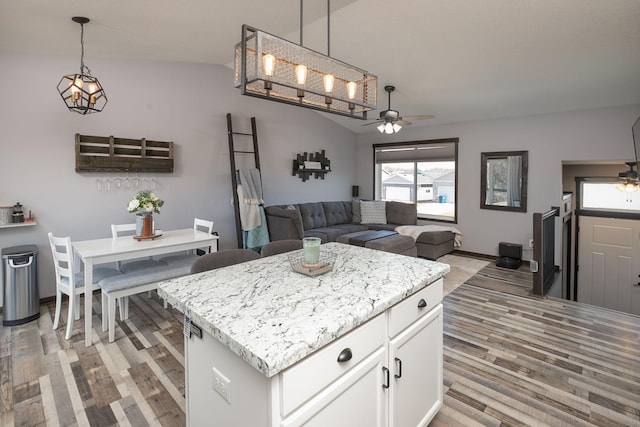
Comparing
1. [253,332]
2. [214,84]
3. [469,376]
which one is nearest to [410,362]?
[253,332]

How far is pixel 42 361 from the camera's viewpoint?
2.54 m

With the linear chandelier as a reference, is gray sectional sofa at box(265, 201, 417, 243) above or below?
below

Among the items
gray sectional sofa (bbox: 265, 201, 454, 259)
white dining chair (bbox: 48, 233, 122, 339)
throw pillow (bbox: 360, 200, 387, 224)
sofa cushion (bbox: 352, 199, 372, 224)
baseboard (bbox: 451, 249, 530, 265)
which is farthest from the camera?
sofa cushion (bbox: 352, 199, 372, 224)

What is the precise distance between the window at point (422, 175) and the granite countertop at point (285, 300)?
4.84m

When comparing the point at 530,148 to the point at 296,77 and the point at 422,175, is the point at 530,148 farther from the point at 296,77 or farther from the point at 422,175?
the point at 296,77

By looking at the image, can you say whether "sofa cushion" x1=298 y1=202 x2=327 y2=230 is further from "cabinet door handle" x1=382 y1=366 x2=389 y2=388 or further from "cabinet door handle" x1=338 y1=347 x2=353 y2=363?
"cabinet door handle" x1=338 y1=347 x2=353 y2=363

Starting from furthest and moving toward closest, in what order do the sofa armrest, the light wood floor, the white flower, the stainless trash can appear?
the sofa armrest
the white flower
the stainless trash can
the light wood floor

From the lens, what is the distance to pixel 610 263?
558 cm

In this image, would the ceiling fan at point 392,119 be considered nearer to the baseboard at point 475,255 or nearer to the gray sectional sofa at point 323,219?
the gray sectional sofa at point 323,219

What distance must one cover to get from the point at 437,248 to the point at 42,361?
16.9ft

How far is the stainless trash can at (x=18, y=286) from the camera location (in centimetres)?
315

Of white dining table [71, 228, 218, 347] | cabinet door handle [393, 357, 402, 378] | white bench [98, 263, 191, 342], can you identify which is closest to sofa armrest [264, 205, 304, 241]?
white dining table [71, 228, 218, 347]

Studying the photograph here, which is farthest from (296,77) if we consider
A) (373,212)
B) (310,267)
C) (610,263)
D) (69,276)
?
(610,263)

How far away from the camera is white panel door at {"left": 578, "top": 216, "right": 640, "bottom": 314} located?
5309 mm
